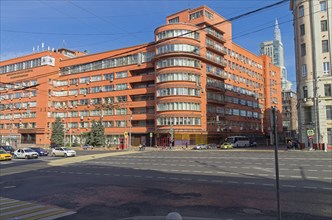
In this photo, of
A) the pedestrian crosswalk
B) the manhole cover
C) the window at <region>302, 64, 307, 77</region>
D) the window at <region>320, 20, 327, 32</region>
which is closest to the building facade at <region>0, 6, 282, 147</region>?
the window at <region>302, 64, 307, 77</region>

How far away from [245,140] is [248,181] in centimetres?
5677

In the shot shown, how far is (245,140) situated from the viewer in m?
68.9

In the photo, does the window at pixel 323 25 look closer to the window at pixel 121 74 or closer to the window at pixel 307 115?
the window at pixel 307 115

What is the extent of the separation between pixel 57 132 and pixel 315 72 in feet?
202

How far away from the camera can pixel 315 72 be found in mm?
46188

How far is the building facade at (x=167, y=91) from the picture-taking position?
58312mm

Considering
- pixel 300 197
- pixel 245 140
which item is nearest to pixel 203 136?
pixel 245 140

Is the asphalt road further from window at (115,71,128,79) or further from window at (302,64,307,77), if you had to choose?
window at (115,71,128,79)

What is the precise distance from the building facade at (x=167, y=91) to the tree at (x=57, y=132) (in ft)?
8.81

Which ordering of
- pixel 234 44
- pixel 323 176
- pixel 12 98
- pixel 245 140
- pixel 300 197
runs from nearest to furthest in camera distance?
pixel 300 197, pixel 323 176, pixel 245 140, pixel 234 44, pixel 12 98

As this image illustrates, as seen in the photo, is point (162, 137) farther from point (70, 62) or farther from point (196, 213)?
point (196, 213)

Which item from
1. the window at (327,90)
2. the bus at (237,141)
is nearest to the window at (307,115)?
the window at (327,90)

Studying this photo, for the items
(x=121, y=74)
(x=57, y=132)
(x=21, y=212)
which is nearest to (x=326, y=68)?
(x=121, y=74)

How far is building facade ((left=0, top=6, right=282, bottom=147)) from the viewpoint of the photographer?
58312 millimetres
